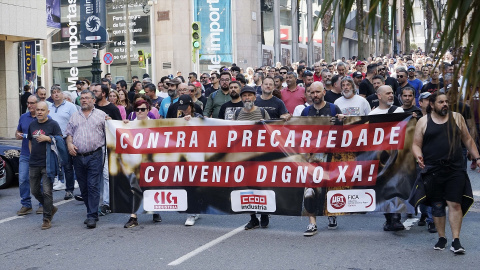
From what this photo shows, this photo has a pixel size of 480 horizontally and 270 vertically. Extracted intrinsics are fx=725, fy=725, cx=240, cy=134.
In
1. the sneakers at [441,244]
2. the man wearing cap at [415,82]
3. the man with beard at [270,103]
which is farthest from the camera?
the man wearing cap at [415,82]

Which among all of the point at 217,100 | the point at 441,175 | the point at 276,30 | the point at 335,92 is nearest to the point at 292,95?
the point at 335,92

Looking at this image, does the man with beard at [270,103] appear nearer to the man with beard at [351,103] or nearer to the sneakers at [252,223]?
the man with beard at [351,103]

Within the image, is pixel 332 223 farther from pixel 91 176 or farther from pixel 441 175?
pixel 91 176

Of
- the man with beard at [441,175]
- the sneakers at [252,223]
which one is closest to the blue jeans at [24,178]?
the sneakers at [252,223]

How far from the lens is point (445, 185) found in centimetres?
712

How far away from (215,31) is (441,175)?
39296 mm

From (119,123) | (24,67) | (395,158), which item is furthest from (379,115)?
(24,67)

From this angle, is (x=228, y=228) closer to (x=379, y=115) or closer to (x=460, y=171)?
(x=379, y=115)

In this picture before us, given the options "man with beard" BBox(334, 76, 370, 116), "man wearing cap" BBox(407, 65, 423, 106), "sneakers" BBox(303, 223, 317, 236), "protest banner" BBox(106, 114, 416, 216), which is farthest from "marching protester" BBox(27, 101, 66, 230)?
"man wearing cap" BBox(407, 65, 423, 106)

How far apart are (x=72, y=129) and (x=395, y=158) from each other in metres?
4.04

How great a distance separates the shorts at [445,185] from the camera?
7.00 metres

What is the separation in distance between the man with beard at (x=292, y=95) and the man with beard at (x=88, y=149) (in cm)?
441

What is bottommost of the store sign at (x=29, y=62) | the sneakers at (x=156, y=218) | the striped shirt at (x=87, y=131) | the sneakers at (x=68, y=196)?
the sneakers at (x=68, y=196)

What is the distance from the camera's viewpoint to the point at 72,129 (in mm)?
9242
